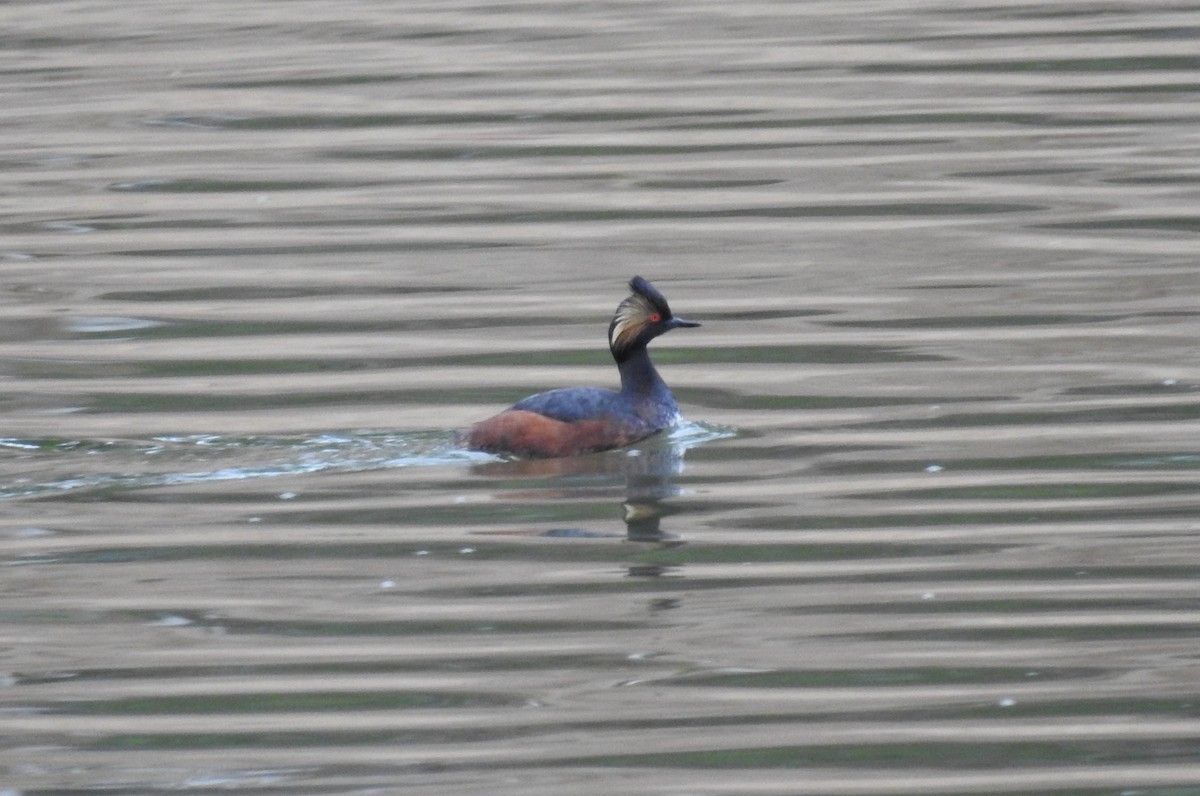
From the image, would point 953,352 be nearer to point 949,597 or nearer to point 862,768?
point 949,597

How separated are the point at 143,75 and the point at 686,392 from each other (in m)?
6.15

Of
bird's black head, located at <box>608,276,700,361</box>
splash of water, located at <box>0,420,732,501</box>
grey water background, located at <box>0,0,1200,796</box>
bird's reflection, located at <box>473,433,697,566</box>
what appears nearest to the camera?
grey water background, located at <box>0,0,1200,796</box>

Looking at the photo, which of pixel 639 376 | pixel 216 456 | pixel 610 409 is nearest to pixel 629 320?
pixel 639 376

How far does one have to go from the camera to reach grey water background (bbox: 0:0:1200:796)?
586cm

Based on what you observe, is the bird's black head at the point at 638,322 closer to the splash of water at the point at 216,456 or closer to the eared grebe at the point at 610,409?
the eared grebe at the point at 610,409

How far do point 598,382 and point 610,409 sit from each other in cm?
75

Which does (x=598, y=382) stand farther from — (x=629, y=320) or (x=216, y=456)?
(x=216, y=456)

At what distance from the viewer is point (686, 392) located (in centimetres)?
934

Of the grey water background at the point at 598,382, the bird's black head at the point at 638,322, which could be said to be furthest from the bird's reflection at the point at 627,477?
the bird's black head at the point at 638,322

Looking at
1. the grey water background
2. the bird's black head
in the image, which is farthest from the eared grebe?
the grey water background

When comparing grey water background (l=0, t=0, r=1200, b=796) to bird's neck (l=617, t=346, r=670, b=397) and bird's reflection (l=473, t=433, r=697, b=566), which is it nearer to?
bird's reflection (l=473, t=433, r=697, b=566)

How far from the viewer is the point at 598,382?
31.4 feet

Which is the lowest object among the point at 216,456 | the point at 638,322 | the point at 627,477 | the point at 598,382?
the point at 627,477

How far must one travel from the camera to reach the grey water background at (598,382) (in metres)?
5.86
